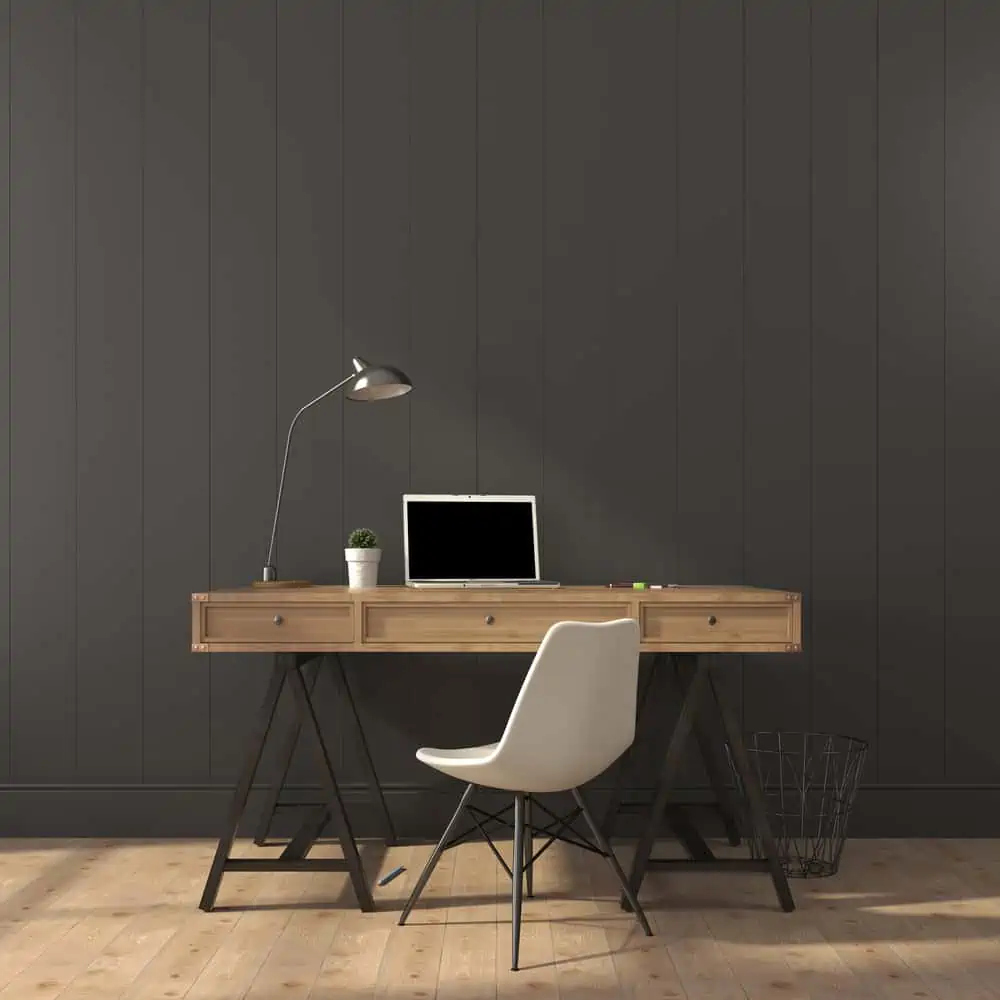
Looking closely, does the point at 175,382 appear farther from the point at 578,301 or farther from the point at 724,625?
the point at 724,625

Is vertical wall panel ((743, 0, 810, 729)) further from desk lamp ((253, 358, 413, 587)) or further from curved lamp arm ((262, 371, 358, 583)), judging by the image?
curved lamp arm ((262, 371, 358, 583))

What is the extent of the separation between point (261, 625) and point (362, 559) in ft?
1.50

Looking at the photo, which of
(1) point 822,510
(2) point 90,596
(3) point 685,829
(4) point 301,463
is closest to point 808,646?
(1) point 822,510

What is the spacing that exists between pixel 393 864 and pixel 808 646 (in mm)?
1437

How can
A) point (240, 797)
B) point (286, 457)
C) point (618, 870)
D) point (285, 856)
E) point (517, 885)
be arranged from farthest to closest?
point (286, 457) < point (285, 856) < point (240, 797) < point (618, 870) < point (517, 885)

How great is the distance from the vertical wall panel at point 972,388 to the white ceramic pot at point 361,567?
1.79 m

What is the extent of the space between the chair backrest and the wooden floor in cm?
40

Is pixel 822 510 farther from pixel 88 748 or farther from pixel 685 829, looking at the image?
pixel 88 748

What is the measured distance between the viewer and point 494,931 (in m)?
2.73

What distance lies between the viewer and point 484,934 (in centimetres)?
271

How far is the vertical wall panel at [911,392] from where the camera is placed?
3.66 meters

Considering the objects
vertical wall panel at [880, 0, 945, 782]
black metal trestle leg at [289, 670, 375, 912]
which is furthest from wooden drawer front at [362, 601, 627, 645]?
vertical wall panel at [880, 0, 945, 782]

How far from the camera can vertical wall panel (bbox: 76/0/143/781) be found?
3.66 metres

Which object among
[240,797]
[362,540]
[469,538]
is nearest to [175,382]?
[362,540]
